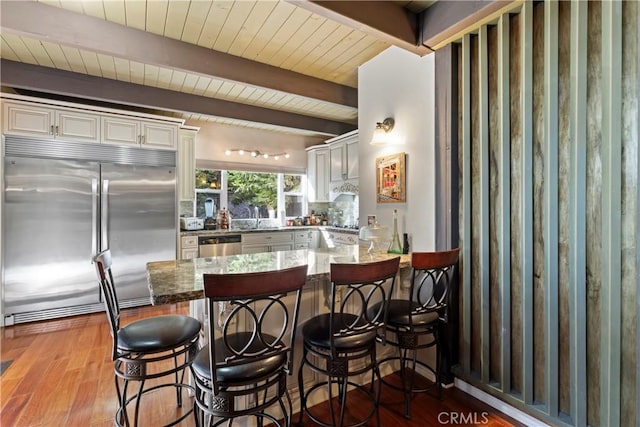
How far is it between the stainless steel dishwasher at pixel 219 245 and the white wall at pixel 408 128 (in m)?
2.33

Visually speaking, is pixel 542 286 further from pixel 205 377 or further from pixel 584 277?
pixel 205 377

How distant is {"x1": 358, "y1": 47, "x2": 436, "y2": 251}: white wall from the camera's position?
2.30m

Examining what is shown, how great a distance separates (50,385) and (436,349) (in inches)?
112

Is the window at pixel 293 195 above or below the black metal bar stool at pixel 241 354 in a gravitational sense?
above

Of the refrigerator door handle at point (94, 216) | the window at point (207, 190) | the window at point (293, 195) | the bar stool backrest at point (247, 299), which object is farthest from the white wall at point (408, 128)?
the refrigerator door handle at point (94, 216)

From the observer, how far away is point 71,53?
2.75 metres

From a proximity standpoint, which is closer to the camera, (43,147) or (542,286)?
(542,286)

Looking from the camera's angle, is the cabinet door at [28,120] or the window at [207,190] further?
the window at [207,190]

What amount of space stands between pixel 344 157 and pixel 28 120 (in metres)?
3.85

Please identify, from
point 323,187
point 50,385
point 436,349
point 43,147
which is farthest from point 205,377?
point 323,187

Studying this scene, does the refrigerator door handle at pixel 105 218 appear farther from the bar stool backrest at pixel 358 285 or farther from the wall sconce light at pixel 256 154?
the bar stool backrest at pixel 358 285

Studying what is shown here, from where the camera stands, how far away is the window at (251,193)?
496cm

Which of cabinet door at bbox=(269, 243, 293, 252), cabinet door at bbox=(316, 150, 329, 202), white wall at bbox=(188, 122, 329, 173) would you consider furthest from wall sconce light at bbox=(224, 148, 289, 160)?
cabinet door at bbox=(269, 243, 293, 252)

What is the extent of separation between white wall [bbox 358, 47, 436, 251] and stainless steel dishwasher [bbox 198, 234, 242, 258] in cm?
233
